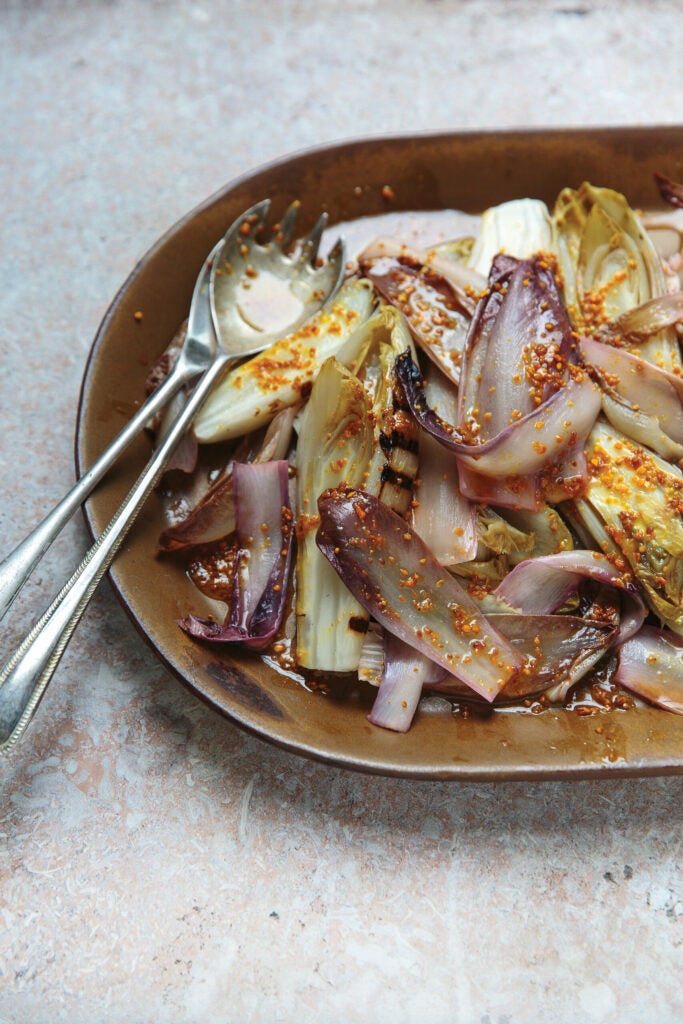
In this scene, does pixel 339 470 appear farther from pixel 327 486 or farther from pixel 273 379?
pixel 273 379

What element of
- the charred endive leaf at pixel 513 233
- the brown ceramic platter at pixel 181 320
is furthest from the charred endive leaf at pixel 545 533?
the charred endive leaf at pixel 513 233

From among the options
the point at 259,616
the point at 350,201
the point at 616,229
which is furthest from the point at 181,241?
the point at 616,229

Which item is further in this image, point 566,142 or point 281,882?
point 566,142

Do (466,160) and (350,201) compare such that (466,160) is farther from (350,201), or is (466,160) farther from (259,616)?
(259,616)

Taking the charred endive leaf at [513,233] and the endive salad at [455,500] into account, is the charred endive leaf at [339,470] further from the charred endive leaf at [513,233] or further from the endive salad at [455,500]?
the charred endive leaf at [513,233]

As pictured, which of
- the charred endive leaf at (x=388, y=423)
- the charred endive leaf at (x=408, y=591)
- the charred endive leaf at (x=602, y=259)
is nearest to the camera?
the charred endive leaf at (x=408, y=591)

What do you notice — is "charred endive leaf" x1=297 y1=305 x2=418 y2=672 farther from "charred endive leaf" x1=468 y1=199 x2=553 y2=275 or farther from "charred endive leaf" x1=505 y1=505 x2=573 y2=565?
"charred endive leaf" x1=468 y1=199 x2=553 y2=275

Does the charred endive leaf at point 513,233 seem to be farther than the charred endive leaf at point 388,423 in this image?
Yes
